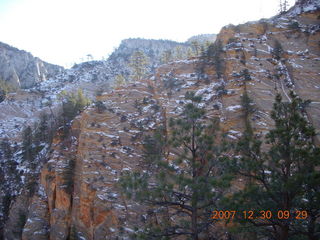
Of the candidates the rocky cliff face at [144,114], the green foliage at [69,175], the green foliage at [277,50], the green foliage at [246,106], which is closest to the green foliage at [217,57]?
the rocky cliff face at [144,114]

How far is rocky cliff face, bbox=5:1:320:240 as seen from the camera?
22.4 metres

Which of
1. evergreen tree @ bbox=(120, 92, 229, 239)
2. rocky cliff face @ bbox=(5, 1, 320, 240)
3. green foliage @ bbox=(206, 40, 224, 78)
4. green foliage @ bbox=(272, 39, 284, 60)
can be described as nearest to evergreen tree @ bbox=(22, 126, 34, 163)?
rocky cliff face @ bbox=(5, 1, 320, 240)

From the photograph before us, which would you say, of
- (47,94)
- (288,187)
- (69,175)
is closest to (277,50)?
(288,187)

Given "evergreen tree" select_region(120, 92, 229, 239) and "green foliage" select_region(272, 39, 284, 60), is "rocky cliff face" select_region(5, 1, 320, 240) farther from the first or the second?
"evergreen tree" select_region(120, 92, 229, 239)

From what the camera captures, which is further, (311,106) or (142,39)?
(142,39)

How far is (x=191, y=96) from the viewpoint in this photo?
1230 cm

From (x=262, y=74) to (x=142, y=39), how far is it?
116544mm

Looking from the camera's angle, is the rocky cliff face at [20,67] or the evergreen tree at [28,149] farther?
A: the rocky cliff face at [20,67]

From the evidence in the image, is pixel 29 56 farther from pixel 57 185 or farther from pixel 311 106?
pixel 311 106

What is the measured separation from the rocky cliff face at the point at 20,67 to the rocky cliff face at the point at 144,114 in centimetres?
8710

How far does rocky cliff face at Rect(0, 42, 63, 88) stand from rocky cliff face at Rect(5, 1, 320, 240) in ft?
286

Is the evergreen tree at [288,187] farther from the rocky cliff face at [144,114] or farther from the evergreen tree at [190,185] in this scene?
the rocky cliff face at [144,114]

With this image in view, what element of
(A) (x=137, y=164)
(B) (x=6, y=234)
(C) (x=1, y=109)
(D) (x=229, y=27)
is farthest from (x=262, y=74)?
(C) (x=1, y=109)

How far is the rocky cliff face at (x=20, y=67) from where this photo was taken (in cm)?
10674
